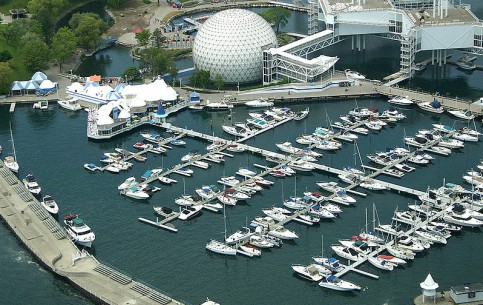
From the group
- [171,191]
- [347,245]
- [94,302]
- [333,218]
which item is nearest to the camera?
[94,302]

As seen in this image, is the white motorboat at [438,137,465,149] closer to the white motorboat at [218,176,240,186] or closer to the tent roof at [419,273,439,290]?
the white motorboat at [218,176,240,186]

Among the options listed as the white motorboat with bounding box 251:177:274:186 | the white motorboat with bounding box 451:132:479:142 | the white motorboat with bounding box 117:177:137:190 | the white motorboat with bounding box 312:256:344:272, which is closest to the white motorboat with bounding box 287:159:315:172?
the white motorboat with bounding box 251:177:274:186

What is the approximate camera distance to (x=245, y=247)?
489ft

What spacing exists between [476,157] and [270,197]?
34.2 metres

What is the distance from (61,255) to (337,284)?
35707 millimetres

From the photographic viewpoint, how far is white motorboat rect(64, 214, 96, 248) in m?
152

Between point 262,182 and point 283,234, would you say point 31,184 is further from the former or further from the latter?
point 283,234

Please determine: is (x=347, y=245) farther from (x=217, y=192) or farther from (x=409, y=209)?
(x=217, y=192)

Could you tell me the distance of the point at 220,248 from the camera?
14862 cm

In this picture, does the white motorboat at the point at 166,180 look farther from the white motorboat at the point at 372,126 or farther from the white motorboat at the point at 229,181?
the white motorboat at the point at 372,126

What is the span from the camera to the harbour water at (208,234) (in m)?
140

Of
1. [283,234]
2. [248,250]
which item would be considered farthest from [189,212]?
[283,234]

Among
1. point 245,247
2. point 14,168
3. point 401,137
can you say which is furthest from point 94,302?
point 401,137

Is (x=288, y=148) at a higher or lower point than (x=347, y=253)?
higher
